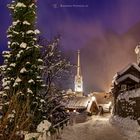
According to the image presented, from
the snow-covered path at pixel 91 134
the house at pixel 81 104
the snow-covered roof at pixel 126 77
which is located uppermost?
the snow-covered roof at pixel 126 77

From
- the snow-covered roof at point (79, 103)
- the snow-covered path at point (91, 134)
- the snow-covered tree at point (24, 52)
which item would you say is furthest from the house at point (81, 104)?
the snow-covered tree at point (24, 52)

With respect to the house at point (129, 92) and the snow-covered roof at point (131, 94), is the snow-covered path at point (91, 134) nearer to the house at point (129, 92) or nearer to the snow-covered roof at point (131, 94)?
the house at point (129, 92)

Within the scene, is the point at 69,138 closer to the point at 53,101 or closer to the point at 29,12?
the point at 53,101

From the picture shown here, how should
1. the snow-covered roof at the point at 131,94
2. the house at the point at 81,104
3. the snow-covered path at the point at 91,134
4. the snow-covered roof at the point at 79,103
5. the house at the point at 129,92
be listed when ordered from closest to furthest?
1. the snow-covered path at the point at 91,134
2. the snow-covered roof at the point at 131,94
3. the house at the point at 129,92
4. the house at the point at 81,104
5. the snow-covered roof at the point at 79,103

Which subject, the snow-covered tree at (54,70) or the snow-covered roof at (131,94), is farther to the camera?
the snow-covered roof at (131,94)

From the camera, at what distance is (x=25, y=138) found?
1642 centimetres

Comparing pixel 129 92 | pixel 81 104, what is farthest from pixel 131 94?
pixel 81 104

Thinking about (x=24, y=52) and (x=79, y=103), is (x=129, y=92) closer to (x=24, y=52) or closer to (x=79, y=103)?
(x=24, y=52)

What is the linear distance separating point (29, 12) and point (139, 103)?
1828 cm

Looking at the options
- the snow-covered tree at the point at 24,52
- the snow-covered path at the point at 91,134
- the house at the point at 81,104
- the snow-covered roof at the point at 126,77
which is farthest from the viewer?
the house at the point at 81,104

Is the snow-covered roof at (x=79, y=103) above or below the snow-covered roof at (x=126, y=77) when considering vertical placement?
below

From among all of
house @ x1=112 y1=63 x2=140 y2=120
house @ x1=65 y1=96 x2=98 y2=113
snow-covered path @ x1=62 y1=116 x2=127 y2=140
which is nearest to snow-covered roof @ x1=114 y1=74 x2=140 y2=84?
house @ x1=112 y1=63 x2=140 y2=120

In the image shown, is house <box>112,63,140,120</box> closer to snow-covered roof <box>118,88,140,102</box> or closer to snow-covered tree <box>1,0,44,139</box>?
snow-covered roof <box>118,88,140,102</box>

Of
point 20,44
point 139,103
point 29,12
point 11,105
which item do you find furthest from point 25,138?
point 139,103
